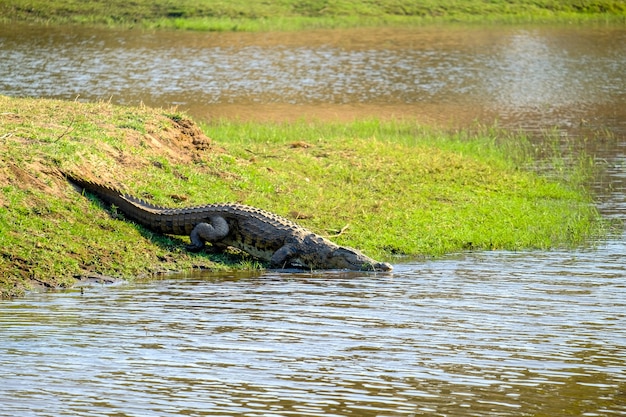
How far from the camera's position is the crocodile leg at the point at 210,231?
10.8m

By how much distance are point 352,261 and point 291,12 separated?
102 feet

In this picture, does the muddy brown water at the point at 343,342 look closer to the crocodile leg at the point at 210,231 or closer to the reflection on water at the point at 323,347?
the reflection on water at the point at 323,347

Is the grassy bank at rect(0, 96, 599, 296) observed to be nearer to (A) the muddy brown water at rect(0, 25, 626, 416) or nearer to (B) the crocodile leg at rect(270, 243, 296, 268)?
(B) the crocodile leg at rect(270, 243, 296, 268)

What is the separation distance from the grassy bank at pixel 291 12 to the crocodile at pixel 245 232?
26220 millimetres

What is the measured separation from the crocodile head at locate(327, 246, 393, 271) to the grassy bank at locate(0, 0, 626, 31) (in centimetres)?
2686

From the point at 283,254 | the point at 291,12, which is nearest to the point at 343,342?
the point at 283,254

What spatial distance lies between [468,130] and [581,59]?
11772mm

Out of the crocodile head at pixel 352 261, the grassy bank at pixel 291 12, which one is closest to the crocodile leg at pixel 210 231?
the crocodile head at pixel 352 261

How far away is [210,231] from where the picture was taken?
10.8 m

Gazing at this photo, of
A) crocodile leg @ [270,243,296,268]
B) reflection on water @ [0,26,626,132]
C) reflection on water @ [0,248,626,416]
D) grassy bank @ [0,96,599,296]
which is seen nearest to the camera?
reflection on water @ [0,248,626,416]

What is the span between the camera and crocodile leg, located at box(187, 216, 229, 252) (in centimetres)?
1079

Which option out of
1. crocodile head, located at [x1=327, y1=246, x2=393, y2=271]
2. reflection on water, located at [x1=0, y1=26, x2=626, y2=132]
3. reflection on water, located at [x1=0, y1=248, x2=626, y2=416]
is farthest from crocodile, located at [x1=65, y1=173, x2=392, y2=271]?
reflection on water, located at [x1=0, y1=26, x2=626, y2=132]

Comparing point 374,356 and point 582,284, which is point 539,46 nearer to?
point 582,284

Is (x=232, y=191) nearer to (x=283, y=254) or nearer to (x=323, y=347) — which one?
(x=283, y=254)
